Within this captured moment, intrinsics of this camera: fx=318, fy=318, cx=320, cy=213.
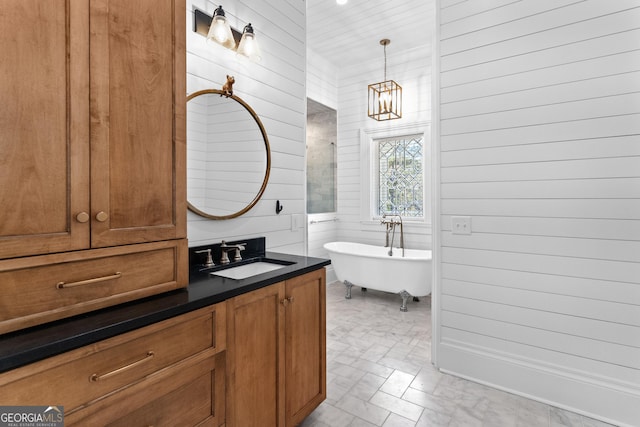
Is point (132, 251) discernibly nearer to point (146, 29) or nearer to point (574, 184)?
point (146, 29)

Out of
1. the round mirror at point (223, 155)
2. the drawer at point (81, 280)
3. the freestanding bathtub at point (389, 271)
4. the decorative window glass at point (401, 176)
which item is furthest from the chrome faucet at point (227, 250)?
the decorative window glass at point (401, 176)

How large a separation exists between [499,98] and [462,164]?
1.62ft

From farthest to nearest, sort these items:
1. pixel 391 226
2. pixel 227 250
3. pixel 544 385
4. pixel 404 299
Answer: pixel 391 226 → pixel 404 299 → pixel 544 385 → pixel 227 250

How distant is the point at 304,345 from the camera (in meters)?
1.70

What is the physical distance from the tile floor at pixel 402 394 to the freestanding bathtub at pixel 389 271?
556 millimetres

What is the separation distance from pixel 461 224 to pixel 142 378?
2117 mm

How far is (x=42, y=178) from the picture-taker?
2.97ft

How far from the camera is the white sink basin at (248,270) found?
1819 mm

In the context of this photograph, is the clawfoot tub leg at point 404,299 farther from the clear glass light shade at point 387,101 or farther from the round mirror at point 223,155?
the round mirror at point 223,155

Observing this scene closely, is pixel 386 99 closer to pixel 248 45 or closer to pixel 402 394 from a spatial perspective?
pixel 248 45

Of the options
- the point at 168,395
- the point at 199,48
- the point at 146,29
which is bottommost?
the point at 168,395

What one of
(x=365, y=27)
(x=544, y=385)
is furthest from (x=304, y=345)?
(x=365, y=27)

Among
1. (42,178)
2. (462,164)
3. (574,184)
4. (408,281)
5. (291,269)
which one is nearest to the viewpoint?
(42,178)

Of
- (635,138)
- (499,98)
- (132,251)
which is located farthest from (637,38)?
(132,251)
